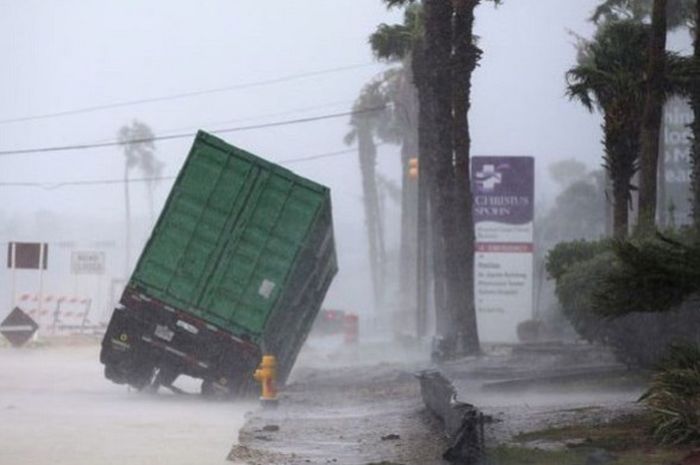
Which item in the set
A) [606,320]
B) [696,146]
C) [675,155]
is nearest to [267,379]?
[606,320]

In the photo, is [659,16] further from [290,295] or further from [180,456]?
[180,456]

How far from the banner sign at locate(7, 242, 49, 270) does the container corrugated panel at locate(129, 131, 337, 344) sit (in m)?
19.8

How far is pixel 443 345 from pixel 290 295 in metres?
7.41

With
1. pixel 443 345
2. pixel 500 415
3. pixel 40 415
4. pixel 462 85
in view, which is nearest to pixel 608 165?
pixel 462 85

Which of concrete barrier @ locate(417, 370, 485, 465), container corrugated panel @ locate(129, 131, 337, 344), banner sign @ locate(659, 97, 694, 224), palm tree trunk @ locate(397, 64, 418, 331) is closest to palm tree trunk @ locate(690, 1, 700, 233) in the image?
container corrugated panel @ locate(129, 131, 337, 344)

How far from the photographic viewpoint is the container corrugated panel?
22.5 metres

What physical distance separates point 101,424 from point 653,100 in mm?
11607

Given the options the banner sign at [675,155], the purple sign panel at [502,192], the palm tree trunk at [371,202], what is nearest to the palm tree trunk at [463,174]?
the purple sign panel at [502,192]

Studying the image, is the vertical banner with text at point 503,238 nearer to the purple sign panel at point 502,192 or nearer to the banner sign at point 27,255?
the purple sign panel at point 502,192

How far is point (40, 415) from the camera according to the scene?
1902 centimetres

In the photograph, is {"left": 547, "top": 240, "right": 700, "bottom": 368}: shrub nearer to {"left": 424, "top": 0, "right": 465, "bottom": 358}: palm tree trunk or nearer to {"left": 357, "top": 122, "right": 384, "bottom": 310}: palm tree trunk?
{"left": 424, "top": 0, "right": 465, "bottom": 358}: palm tree trunk

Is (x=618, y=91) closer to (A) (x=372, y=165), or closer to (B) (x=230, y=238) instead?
(B) (x=230, y=238)

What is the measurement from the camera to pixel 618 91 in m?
25.1

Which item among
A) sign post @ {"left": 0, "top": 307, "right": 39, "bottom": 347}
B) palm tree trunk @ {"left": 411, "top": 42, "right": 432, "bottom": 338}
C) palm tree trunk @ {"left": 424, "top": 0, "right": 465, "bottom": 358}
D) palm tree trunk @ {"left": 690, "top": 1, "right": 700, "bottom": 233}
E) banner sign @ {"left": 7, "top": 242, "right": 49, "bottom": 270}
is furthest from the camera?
banner sign @ {"left": 7, "top": 242, "right": 49, "bottom": 270}
